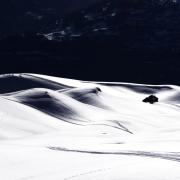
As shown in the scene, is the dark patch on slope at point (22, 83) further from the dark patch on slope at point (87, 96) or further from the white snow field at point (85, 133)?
the dark patch on slope at point (87, 96)

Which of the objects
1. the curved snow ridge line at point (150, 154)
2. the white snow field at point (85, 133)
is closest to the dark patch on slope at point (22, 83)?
the white snow field at point (85, 133)

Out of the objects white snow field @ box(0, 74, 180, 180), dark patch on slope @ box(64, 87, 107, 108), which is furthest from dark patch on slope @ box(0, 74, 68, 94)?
dark patch on slope @ box(64, 87, 107, 108)

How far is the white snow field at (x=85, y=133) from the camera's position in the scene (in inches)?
285

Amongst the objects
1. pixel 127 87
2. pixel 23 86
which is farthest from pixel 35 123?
pixel 127 87

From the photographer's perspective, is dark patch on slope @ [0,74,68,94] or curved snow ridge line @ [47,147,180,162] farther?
dark patch on slope @ [0,74,68,94]

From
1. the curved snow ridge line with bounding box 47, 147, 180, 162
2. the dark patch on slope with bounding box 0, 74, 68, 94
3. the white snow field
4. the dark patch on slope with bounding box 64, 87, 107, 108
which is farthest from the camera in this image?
the dark patch on slope with bounding box 0, 74, 68, 94

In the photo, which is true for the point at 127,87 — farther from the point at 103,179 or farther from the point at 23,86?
the point at 103,179

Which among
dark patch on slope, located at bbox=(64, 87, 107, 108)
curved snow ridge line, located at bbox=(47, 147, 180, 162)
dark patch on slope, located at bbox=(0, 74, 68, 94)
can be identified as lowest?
curved snow ridge line, located at bbox=(47, 147, 180, 162)

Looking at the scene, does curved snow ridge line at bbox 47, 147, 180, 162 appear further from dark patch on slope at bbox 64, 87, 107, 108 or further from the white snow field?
dark patch on slope at bbox 64, 87, 107, 108

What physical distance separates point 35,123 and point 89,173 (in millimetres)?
12699

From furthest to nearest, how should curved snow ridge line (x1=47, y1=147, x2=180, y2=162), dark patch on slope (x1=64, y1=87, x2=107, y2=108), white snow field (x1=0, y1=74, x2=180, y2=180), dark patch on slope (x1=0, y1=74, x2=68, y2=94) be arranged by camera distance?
dark patch on slope (x1=0, y1=74, x2=68, y2=94)
dark patch on slope (x1=64, y1=87, x2=107, y2=108)
curved snow ridge line (x1=47, y1=147, x2=180, y2=162)
white snow field (x1=0, y1=74, x2=180, y2=180)

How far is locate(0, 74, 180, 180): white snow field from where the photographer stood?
7230 millimetres

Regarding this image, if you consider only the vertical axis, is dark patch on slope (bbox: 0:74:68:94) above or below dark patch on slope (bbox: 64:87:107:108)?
above

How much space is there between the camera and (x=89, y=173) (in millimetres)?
6922
